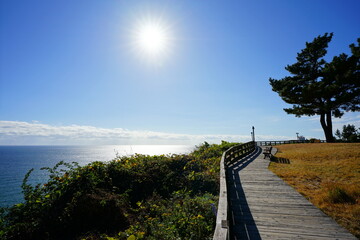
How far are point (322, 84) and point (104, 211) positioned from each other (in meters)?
30.1

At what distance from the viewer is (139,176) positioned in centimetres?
1098

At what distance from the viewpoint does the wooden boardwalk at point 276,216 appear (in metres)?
4.09

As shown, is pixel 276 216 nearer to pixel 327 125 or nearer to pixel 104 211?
pixel 104 211

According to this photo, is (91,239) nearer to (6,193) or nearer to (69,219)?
(69,219)

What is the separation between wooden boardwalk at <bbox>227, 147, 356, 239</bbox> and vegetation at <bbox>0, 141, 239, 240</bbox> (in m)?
1.01

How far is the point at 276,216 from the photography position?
4.94 metres

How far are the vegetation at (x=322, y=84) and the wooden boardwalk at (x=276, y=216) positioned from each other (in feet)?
80.0

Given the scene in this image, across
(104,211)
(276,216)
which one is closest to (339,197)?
(276,216)

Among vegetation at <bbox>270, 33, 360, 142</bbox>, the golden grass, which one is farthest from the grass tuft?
vegetation at <bbox>270, 33, 360, 142</bbox>

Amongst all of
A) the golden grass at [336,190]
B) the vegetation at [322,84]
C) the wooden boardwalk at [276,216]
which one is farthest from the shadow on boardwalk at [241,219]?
the vegetation at [322,84]

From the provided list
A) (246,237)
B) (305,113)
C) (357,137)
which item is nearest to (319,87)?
(305,113)

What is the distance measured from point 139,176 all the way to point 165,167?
2.61 m

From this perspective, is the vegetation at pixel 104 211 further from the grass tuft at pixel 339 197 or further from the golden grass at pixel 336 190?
the grass tuft at pixel 339 197

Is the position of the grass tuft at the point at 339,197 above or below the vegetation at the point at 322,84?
below
